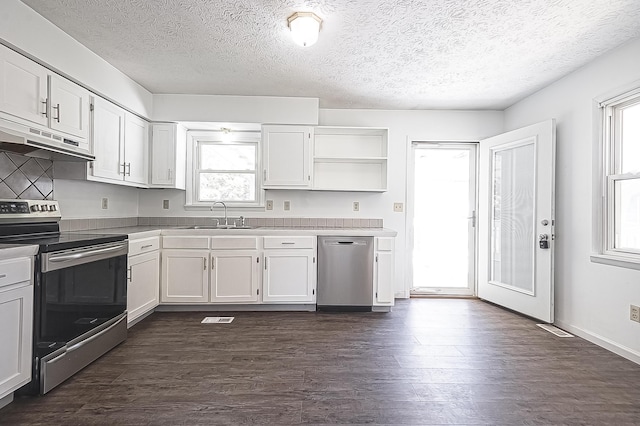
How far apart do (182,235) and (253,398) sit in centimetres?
213

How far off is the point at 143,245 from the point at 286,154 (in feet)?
5.83

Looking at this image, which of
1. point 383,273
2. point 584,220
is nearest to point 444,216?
point 383,273

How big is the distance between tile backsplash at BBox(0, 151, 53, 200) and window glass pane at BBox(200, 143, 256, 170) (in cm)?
172

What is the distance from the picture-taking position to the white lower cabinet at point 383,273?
12.5 ft

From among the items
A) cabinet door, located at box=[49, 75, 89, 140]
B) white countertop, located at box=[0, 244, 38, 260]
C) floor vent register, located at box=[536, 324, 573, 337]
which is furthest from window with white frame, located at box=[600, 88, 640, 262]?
cabinet door, located at box=[49, 75, 89, 140]

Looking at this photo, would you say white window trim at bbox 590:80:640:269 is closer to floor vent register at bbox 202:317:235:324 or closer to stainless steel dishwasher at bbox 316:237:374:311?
stainless steel dishwasher at bbox 316:237:374:311

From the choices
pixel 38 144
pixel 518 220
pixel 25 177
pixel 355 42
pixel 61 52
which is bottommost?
pixel 518 220

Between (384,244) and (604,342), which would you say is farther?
(384,244)

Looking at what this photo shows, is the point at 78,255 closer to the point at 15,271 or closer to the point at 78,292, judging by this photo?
the point at 78,292

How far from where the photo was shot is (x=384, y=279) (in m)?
3.80

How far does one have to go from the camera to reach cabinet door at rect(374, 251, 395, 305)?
12.5ft

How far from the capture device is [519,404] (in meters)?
2.00

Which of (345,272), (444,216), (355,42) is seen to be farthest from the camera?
(444,216)

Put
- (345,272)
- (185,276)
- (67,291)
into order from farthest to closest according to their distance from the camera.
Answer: (345,272)
(185,276)
(67,291)
